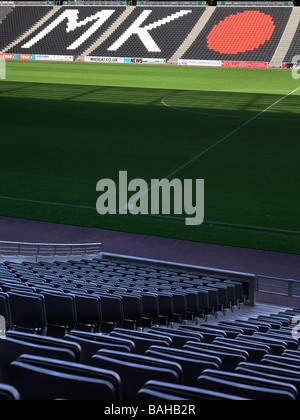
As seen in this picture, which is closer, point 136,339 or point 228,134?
point 136,339

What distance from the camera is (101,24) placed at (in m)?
72.9

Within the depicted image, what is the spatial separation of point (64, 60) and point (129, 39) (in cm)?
810

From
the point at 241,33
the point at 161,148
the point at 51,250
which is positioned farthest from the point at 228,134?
the point at 241,33

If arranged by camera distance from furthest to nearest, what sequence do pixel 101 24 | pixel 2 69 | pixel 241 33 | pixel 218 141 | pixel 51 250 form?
1. pixel 101 24
2. pixel 241 33
3. pixel 2 69
4. pixel 218 141
5. pixel 51 250

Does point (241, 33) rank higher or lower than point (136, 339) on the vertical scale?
higher

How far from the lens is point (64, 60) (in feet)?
223

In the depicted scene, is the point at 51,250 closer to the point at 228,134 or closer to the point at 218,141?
the point at 218,141

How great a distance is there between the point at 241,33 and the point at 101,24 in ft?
59.4

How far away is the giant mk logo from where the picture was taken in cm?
6794

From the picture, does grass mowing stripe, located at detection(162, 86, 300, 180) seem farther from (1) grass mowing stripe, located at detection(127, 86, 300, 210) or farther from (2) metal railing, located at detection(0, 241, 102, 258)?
(2) metal railing, located at detection(0, 241, 102, 258)

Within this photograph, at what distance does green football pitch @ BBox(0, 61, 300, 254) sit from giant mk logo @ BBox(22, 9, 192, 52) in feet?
58.6

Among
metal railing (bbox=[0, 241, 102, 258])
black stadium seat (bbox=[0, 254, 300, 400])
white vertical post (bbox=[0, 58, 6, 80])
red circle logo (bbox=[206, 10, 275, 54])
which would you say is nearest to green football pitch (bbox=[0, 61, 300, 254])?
metal railing (bbox=[0, 241, 102, 258])

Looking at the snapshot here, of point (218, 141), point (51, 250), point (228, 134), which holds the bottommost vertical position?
point (51, 250)
